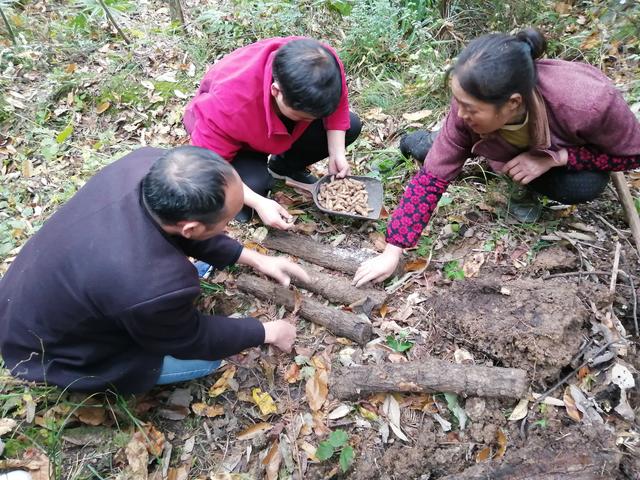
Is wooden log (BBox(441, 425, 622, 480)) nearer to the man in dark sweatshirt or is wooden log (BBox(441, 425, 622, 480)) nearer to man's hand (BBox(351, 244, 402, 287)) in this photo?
man's hand (BBox(351, 244, 402, 287))

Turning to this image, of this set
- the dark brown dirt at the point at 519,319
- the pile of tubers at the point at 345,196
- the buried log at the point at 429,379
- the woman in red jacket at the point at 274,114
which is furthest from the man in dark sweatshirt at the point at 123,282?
the pile of tubers at the point at 345,196

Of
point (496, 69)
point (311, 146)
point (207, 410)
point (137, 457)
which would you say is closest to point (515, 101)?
point (496, 69)

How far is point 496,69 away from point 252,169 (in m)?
1.75

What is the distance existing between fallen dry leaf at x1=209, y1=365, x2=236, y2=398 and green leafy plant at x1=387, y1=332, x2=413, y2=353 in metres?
0.85

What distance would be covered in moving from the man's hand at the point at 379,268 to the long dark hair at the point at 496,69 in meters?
0.97

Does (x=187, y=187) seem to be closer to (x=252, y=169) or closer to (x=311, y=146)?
(x=252, y=169)

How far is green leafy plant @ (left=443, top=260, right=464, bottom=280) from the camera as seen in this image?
2.78 meters

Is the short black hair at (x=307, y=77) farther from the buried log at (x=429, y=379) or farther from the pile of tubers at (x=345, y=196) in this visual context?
the buried log at (x=429, y=379)

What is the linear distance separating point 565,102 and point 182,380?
7.65 ft

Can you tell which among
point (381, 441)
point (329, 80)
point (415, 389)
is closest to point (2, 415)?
point (381, 441)

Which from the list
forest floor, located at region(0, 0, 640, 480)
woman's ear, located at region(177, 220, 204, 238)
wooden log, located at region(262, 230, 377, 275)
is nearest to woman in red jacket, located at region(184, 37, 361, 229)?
wooden log, located at region(262, 230, 377, 275)

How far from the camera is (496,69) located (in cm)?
199

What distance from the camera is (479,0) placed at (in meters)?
4.55

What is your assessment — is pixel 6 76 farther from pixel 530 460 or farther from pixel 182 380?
pixel 530 460
